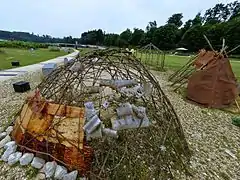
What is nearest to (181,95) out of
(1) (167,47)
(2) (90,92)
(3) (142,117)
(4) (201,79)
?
(4) (201,79)

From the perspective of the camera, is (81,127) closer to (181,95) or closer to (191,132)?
(191,132)

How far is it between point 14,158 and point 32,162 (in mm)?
364

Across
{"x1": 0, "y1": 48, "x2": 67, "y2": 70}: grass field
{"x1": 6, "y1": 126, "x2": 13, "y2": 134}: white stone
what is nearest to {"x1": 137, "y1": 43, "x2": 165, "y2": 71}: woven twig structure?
{"x1": 0, "y1": 48, "x2": 67, "y2": 70}: grass field

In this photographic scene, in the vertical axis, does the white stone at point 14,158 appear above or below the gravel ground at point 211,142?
above

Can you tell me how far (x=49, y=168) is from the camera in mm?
2990

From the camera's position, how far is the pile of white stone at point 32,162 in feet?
9.55

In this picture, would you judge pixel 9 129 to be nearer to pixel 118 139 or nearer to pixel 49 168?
pixel 49 168

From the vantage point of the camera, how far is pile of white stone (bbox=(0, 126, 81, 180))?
9.55 feet

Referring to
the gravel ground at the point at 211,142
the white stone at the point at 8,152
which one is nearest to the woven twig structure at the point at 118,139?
the white stone at the point at 8,152

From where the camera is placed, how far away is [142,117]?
3.38 meters

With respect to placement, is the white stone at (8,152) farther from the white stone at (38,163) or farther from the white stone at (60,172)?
the white stone at (60,172)

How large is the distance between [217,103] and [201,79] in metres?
1.02

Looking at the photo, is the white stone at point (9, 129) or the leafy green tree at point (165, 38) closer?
the white stone at point (9, 129)

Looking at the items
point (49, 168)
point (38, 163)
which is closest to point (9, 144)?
point (38, 163)
